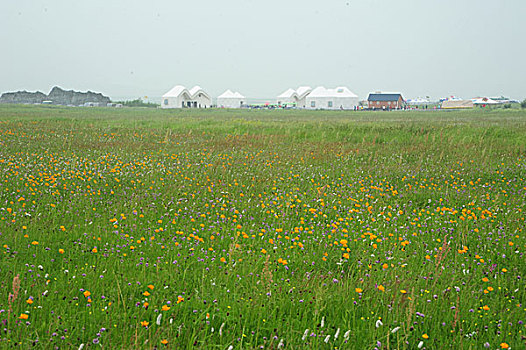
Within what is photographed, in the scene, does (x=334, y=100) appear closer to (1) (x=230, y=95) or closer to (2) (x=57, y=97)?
(1) (x=230, y=95)

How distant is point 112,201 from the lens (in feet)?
24.1

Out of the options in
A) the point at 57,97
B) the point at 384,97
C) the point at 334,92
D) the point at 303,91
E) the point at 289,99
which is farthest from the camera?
the point at 57,97

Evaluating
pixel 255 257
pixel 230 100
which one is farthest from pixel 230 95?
pixel 255 257

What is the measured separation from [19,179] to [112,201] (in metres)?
2.68

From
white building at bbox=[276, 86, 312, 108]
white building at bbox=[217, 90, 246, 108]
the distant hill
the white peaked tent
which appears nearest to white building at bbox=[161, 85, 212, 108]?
white building at bbox=[217, 90, 246, 108]

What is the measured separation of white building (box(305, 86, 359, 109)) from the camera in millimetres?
98500

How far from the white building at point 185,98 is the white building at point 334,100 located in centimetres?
2832

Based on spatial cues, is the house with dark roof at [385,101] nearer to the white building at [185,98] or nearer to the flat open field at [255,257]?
the white building at [185,98]

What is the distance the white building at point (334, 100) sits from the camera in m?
98.5

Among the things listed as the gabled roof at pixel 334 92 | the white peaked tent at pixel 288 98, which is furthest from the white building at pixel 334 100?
the white peaked tent at pixel 288 98

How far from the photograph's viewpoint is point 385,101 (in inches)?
4227

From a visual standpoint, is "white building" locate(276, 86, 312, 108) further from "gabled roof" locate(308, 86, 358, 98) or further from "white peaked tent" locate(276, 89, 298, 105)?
"gabled roof" locate(308, 86, 358, 98)

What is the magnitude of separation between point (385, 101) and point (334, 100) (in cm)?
1808

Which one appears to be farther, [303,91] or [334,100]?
[303,91]
